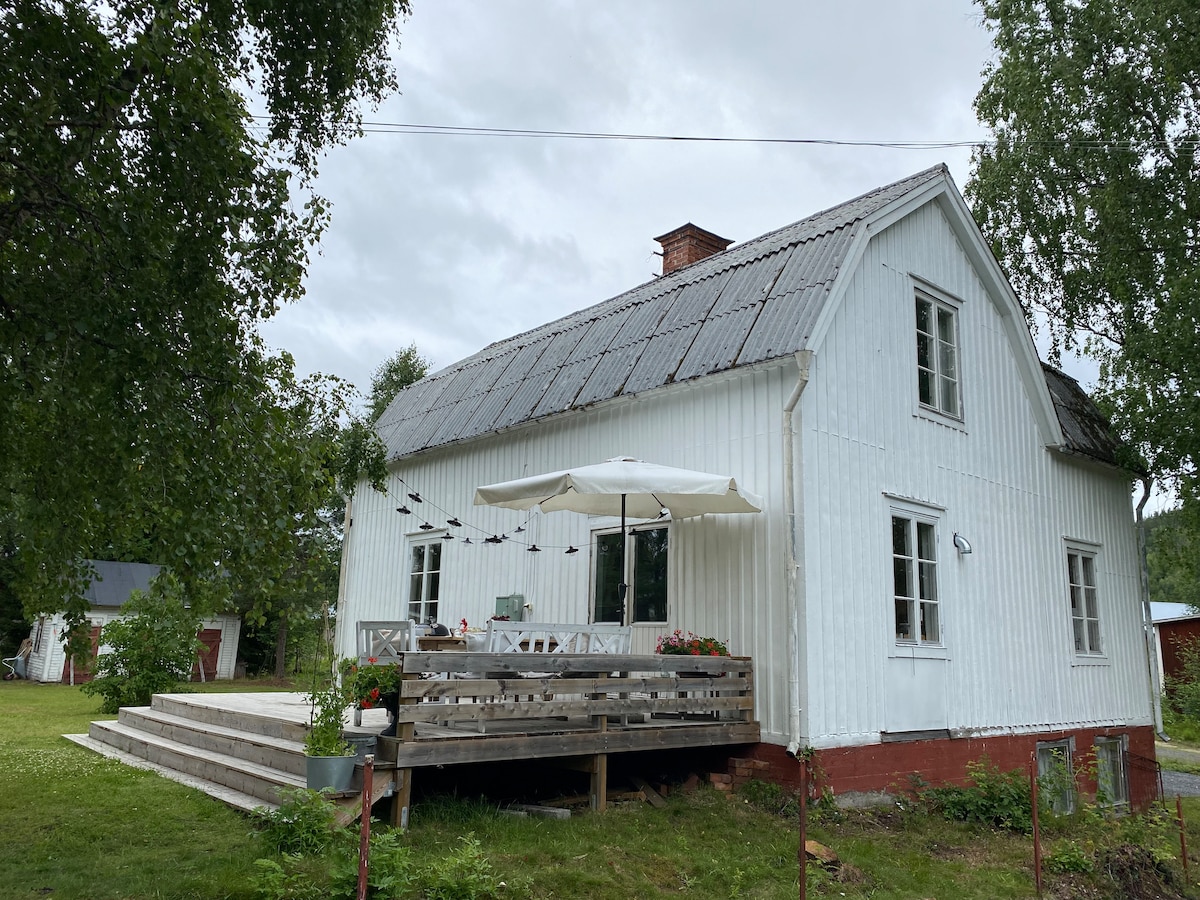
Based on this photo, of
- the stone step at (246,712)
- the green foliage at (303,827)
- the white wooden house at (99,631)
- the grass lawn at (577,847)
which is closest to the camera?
the green foliage at (303,827)

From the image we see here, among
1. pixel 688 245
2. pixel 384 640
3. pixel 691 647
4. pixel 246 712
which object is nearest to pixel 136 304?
pixel 384 640

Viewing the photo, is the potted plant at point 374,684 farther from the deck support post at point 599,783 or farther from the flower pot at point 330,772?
the deck support post at point 599,783

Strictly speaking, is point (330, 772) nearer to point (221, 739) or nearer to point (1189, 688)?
point (221, 739)

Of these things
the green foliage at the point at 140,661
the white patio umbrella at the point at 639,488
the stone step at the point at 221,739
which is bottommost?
the stone step at the point at 221,739

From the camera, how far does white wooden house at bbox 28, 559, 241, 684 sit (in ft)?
93.7

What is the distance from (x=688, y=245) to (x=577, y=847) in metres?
10.7

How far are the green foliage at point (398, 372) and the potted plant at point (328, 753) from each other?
2581 cm

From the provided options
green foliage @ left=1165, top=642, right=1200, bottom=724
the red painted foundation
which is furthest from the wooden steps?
green foliage @ left=1165, top=642, right=1200, bottom=724

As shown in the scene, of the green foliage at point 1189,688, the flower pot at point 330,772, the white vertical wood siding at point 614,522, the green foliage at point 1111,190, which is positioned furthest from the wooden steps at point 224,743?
the green foliage at point 1189,688

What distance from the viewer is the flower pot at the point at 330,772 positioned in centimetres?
640

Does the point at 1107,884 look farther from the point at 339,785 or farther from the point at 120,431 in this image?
the point at 120,431

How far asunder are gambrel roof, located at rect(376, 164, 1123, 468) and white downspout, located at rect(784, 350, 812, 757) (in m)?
0.41

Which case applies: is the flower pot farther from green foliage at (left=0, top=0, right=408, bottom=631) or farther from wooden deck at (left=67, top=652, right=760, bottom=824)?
green foliage at (left=0, top=0, right=408, bottom=631)

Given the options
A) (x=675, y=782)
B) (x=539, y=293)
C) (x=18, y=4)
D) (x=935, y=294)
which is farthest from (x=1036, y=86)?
(x=539, y=293)
